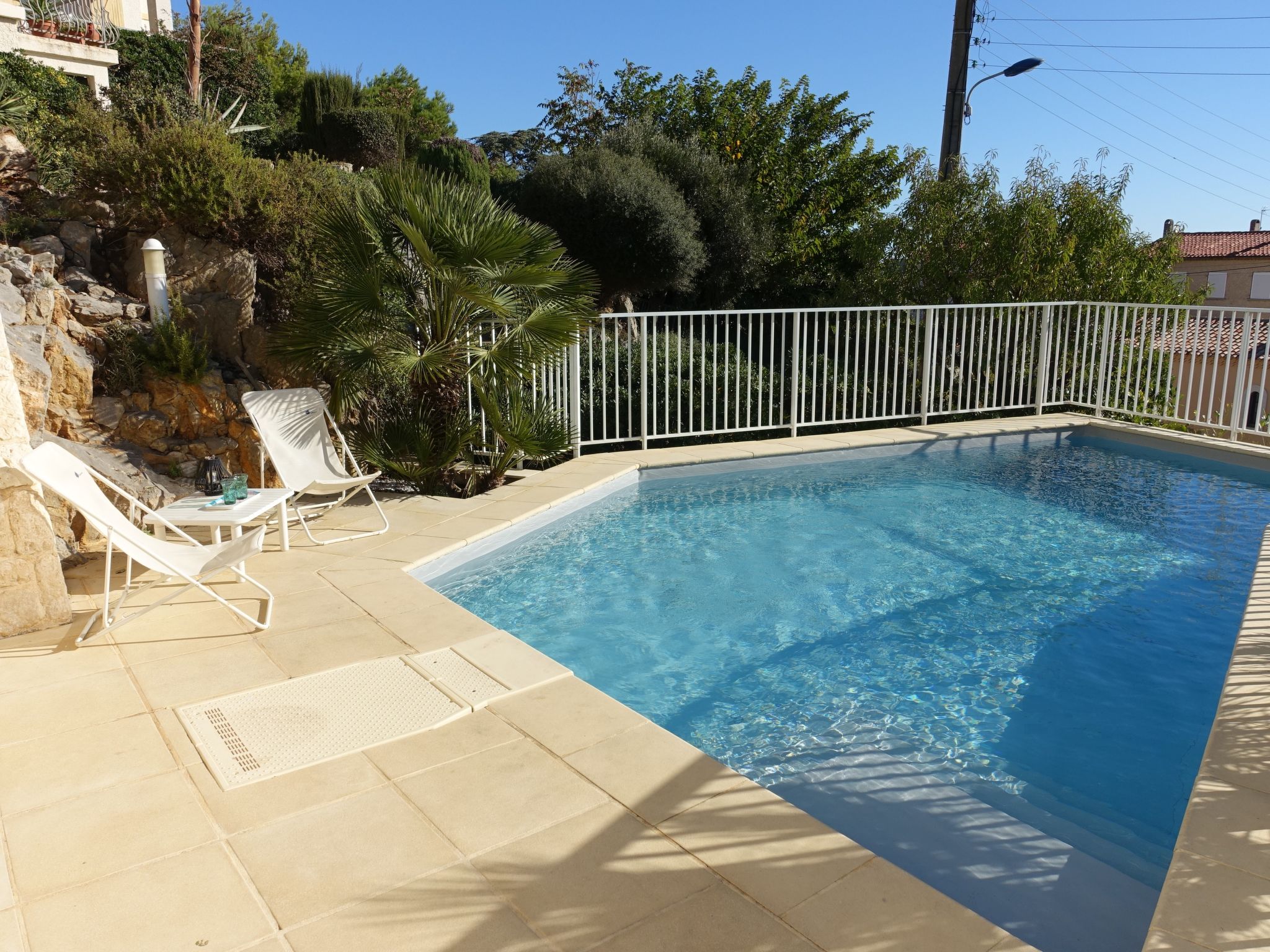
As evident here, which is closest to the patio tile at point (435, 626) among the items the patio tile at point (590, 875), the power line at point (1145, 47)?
the patio tile at point (590, 875)

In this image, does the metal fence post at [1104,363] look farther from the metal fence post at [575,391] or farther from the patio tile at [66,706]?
the patio tile at [66,706]

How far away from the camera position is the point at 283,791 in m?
2.76

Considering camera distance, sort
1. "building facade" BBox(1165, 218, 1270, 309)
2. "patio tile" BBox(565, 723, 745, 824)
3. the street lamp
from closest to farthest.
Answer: "patio tile" BBox(565, 723, 745, 824) → the street lamp → "building facade" BBox(1165, 218, 1270, 309)

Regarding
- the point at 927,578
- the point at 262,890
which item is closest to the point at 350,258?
the point at 927,578

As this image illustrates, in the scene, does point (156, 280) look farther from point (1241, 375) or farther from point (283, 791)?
point (1241, 375)

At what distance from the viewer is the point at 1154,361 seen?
36.3 ft

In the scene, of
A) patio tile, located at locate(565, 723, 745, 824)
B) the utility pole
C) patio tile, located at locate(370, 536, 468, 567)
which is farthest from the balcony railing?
patio tile, located at locate(565, 723, 745, 824)

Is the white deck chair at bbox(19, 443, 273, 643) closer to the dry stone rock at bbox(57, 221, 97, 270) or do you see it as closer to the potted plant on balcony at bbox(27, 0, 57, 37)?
the dry stone rock at bbox(57, 221, 97, 270)

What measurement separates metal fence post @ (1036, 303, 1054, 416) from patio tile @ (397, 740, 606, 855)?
340 inches

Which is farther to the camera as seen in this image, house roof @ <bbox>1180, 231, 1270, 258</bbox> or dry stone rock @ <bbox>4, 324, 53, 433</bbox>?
house roof @ <bbox>1180, 231, 1270, 258</bbox>

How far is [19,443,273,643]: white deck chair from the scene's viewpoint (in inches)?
143

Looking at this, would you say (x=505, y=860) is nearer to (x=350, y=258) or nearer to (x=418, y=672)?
(x=418, y=672)

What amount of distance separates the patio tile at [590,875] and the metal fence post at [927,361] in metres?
7.97

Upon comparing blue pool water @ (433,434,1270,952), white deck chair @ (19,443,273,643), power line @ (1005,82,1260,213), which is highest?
power line @ (1005,82,1260,213)
